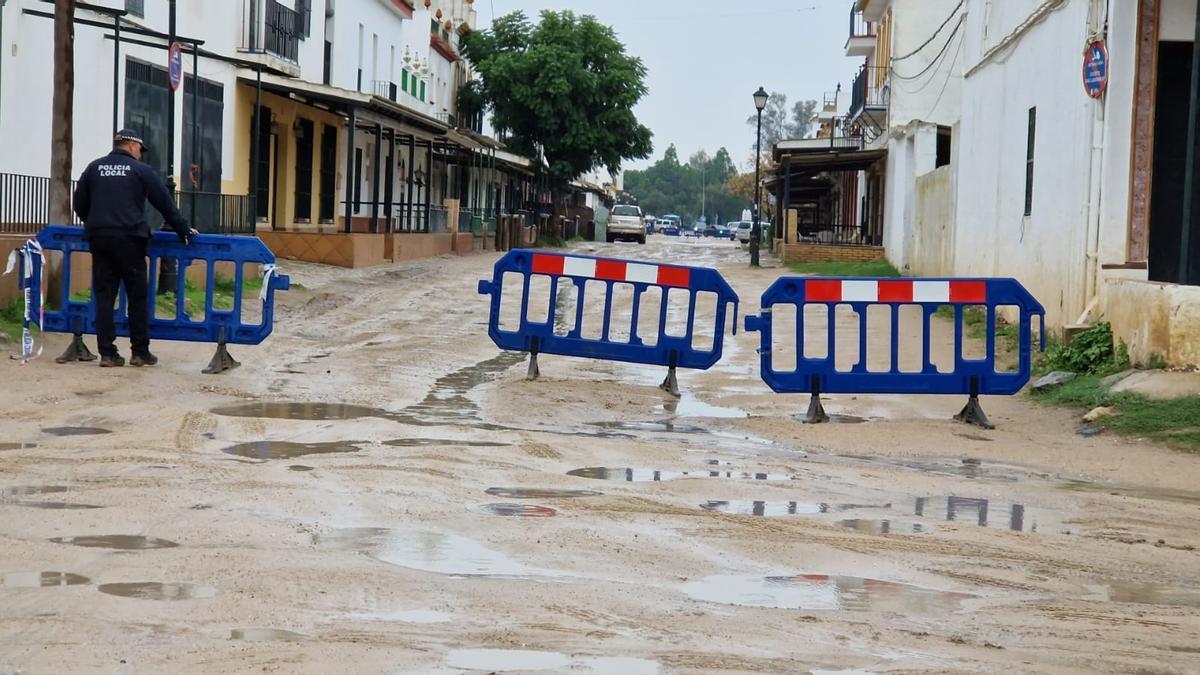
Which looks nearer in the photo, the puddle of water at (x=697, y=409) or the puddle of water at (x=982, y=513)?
the puddle of water at (x=982, y=513)

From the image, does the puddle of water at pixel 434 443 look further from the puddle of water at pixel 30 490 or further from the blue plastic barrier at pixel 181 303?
the blue plastic barrier at pixel 181 303

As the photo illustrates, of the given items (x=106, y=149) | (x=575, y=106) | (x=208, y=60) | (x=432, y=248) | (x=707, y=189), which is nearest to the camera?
(x=106, y=149)

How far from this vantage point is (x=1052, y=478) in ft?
30.3

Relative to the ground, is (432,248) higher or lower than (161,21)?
lower

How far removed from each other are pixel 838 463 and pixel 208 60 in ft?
66.2

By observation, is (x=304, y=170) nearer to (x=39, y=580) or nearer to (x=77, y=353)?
(x=77, y=353)

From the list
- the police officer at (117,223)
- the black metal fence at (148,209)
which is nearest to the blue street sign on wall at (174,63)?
the black metal fence at (148,209)

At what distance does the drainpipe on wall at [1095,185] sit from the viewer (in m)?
14.1

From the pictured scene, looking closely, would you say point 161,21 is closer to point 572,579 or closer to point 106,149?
point 106,149

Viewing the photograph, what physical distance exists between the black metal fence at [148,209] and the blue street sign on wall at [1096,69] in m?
10.4

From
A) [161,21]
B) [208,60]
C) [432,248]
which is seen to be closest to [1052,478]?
[161,21]

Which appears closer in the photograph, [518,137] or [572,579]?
[572,579]

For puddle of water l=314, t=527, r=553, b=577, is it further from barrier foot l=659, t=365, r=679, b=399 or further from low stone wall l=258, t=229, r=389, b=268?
low stone wall l=258, t=229, r=389, b=268

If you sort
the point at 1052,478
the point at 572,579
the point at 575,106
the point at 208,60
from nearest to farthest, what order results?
the point at 572,579, the point at 1052,478, the point at 208,60, the point at 575,106
